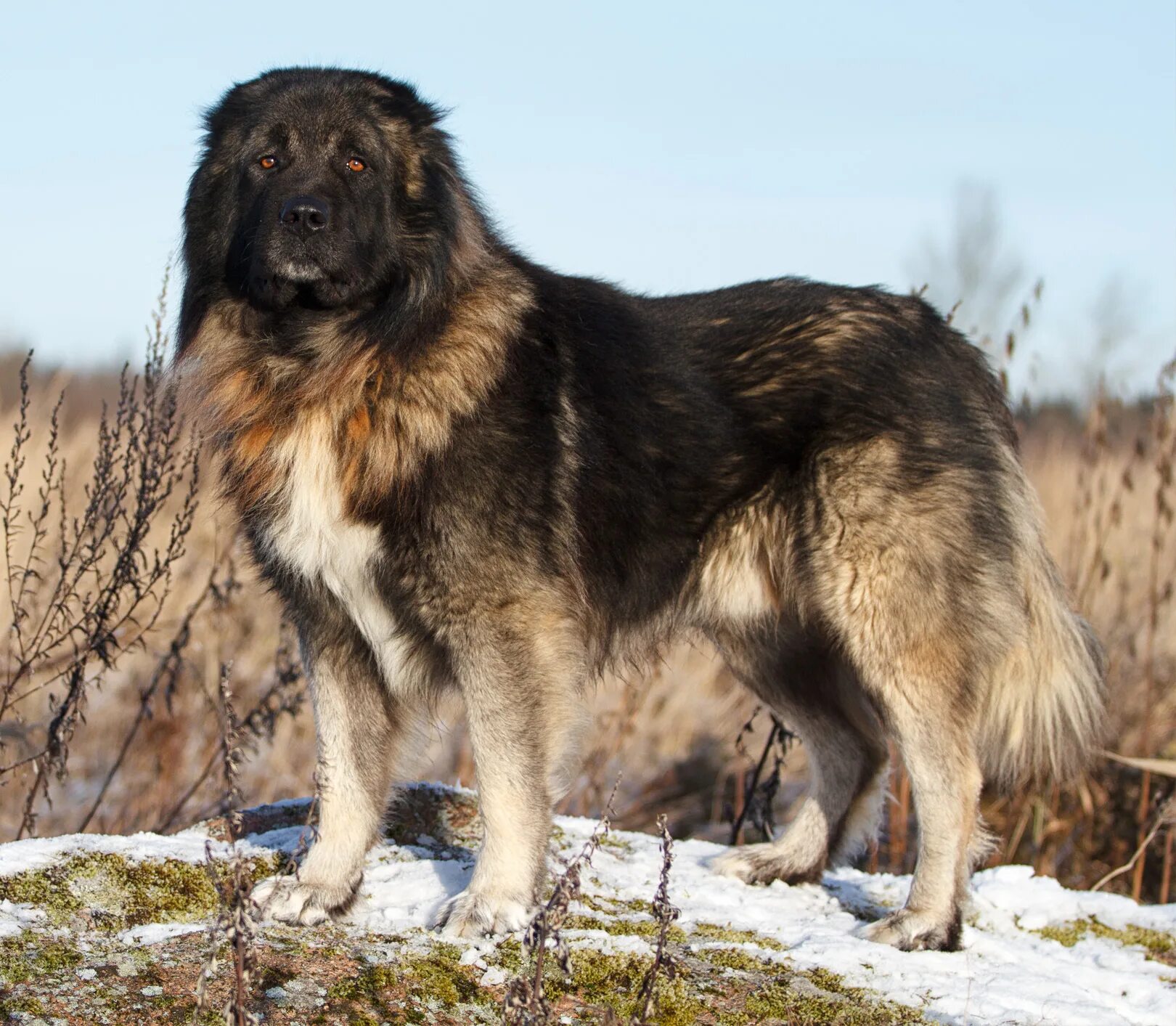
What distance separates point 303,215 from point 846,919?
2.44 metres

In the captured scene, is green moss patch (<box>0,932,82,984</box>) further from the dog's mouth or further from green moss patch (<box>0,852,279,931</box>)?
the dog's mouth

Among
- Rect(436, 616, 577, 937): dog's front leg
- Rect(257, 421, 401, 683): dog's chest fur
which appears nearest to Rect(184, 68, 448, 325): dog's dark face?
Rect(257, 421, 401, 683): dog's chest fur

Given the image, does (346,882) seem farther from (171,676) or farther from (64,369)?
(64,369)

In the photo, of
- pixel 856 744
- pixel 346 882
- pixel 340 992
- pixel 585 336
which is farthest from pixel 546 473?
pixel 856 744

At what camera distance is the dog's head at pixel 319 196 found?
9.68ft

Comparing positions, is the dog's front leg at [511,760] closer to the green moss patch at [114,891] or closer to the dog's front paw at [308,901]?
the dog's front paw at [308,901]

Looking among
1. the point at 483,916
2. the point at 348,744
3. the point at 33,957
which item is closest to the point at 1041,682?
the point at 483,916

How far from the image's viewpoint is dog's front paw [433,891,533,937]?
2732 millimetres

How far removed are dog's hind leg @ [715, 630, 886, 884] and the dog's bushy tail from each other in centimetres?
43

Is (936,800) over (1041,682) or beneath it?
beneath

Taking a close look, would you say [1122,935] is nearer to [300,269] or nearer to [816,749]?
[816,749]

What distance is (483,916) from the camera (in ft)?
9.03

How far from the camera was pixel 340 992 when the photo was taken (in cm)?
234

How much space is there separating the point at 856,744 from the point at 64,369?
4045 mm
